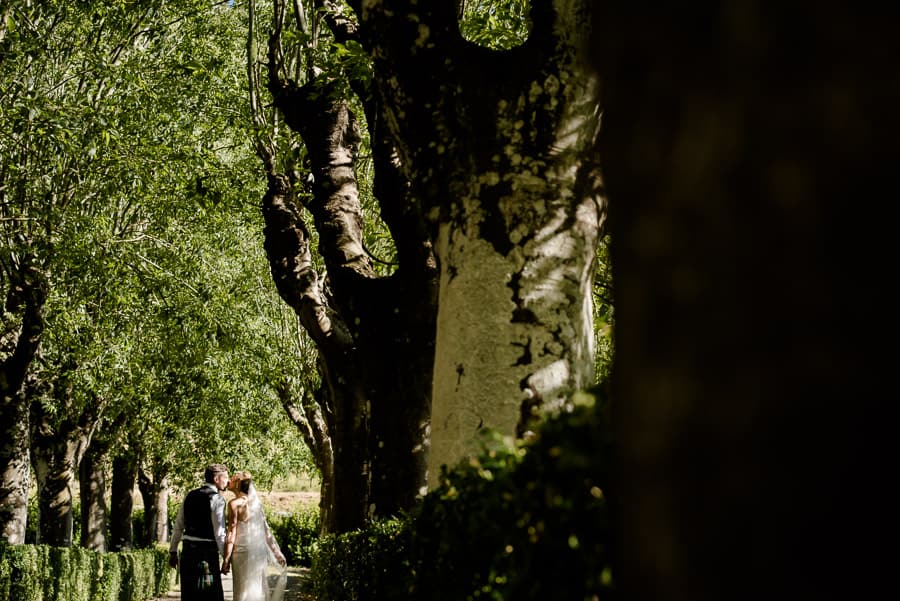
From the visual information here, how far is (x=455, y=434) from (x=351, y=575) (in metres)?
2.66

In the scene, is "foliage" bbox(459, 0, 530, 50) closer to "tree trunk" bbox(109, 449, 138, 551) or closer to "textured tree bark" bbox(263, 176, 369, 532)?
"textured tree bark" bbox(263, 176, 369, 532)

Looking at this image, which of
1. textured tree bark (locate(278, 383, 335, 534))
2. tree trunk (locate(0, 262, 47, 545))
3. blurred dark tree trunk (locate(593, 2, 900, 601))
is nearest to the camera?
blurred dark tree trunk (locate(593, 2, 900, 601))

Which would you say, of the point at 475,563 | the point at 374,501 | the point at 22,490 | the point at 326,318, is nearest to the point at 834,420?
the point at 475,563

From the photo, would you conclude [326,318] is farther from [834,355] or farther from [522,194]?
[834,355]

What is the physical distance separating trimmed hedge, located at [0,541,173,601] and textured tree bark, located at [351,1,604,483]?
33.3ft

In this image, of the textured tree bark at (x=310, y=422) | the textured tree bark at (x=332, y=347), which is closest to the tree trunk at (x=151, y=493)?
the textured tree bark at (x=310, y=422)

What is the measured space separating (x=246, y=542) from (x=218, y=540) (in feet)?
1.24

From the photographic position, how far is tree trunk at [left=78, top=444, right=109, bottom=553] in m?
24.0

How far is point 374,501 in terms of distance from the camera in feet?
26.4

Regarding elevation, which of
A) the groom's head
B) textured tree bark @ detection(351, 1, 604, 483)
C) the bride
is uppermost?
textured tree bark @ detection(351, 1, 604, 483)

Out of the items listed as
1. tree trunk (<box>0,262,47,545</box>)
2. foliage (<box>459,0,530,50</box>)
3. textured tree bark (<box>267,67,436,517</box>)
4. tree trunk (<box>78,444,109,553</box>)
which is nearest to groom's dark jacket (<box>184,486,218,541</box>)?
textured tree bark (<box>267,67,436,517</box>)

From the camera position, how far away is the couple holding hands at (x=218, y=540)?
37.1 ft

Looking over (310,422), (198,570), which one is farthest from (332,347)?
(310,422)

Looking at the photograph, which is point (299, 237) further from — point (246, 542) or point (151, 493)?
point (151, 493)
